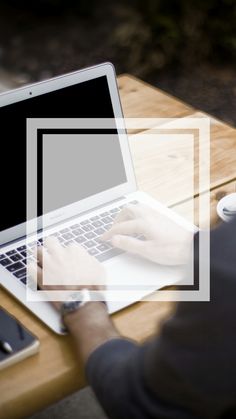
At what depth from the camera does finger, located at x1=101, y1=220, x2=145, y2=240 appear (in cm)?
148

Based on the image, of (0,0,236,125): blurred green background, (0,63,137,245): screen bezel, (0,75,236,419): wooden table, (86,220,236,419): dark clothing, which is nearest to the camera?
(86,220,236,419): dark clothing

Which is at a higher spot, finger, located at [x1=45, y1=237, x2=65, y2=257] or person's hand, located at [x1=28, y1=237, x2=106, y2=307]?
finger, located at [x1=45, y1=237, x2=65, y2=257]

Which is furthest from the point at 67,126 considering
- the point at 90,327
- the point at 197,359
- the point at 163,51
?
the point at 163,51

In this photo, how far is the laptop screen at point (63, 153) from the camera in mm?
1498

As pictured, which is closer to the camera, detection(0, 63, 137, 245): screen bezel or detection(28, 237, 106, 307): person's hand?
detection(28, 237, 106, 307): person's hand

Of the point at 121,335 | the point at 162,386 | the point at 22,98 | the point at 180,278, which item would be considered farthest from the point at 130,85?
the point at 162,386

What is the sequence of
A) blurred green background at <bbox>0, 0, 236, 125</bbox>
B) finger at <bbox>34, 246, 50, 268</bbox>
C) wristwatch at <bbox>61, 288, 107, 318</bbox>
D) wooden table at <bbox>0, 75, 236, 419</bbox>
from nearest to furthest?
wooden table at <bbox>0, 75, 236, 419</bbox>
wristwatch at <bbox>61, 288, 107, 318</bbox>
finger at <bbox>34, 246, 50, 268</bbox>
blurred green background at <bbox>0, 0, 236, 125</bbox>

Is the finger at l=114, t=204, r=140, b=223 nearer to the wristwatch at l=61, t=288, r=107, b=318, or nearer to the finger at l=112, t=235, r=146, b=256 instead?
the finger at l=112, t=235, r=146, b=256

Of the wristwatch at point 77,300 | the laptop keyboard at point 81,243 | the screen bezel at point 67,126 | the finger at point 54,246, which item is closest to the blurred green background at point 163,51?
the screen bezel at point 67,126

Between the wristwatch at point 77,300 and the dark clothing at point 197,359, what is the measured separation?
0.76 feet

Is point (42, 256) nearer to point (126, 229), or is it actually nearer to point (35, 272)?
point (35, 272)

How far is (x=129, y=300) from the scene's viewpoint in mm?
1344

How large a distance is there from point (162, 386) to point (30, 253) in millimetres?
538

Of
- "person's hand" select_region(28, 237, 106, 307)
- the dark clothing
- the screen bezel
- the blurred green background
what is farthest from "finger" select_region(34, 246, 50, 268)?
the blurred green background
